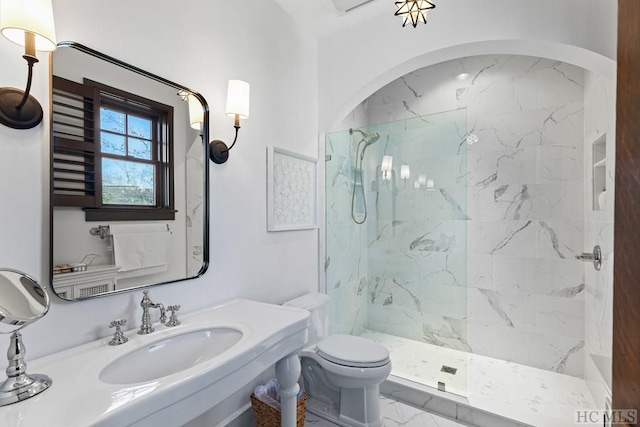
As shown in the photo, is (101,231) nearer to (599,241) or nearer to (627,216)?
(627,216)

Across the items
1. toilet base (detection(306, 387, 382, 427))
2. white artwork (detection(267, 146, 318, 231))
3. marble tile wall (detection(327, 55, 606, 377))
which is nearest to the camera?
toilet base (detection(306, 387, 382, 427))

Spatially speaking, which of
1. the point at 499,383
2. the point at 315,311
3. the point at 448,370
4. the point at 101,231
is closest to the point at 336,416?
the point at 315,311

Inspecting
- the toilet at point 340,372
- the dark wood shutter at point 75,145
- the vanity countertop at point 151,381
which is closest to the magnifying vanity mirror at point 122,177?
the dark wood shutter at point 75,145

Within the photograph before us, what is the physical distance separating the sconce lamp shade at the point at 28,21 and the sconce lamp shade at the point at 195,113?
0.61 m


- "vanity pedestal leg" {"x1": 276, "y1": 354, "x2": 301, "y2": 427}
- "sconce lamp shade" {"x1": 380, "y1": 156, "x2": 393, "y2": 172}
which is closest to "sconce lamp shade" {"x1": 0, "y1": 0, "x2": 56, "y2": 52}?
"vanity pedestal leg" {"x1": 276, "y1": 354, "x2": 301, "y2": 427}

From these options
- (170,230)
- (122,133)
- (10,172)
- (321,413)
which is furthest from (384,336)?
(10,172)

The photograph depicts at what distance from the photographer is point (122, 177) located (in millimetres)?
1312

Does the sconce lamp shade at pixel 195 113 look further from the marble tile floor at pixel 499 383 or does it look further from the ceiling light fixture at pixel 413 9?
the marble tile floor at pixel 499 383

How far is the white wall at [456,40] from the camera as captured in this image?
1.72 metres

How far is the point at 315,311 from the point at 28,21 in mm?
1922

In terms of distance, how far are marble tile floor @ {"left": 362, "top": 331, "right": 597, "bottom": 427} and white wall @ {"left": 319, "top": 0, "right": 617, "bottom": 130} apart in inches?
80.2

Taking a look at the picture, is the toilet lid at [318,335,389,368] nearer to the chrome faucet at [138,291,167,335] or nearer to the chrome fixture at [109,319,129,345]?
the chrome faucet at [138,291,167,335]

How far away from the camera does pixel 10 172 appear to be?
3.38 ft

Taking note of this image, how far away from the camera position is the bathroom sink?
3.61 feet
